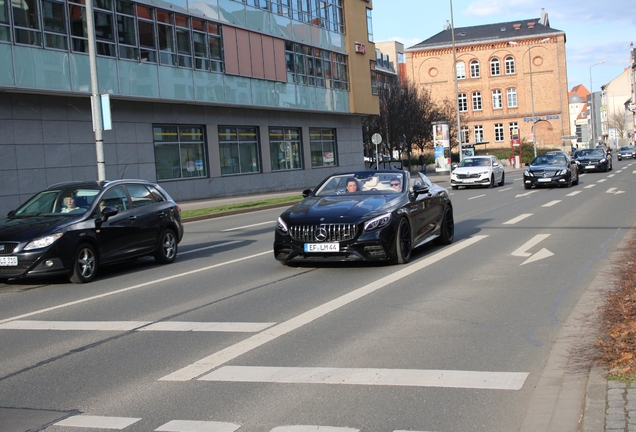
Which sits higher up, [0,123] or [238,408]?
[0,123]

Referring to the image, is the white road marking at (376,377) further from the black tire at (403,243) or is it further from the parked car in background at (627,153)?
the parked car in background at (627,153)

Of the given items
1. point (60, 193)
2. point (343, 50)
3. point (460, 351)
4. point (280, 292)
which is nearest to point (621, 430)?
point (460, 351)

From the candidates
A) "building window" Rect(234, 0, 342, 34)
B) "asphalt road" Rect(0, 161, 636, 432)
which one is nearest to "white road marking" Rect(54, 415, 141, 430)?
"asphalt road" Rect(0, 161, 636, 432)

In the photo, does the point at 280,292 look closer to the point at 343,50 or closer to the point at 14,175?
the point at 14,175

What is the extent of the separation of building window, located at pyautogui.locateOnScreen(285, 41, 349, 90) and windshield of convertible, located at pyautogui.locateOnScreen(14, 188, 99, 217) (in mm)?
31146

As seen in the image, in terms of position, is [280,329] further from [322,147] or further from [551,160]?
[322,147]

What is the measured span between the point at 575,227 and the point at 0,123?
19093 millimetres

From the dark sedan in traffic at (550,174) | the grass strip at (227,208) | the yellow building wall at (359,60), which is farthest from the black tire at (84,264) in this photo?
the yellow building wall at (359,60)

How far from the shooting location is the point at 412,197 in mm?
12094

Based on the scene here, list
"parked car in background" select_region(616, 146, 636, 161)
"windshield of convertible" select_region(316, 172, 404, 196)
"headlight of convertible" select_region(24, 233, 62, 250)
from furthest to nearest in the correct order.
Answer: "parked car in background" select_region(616, 146, 636, 161) → "windshield of convertible" select_region(316, 172, 404, 196) → "headlight of convertible" select_region(24, 233, 62, 250)

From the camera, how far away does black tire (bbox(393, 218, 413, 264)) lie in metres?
11.2

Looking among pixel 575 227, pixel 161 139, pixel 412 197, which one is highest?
pixel 161 139

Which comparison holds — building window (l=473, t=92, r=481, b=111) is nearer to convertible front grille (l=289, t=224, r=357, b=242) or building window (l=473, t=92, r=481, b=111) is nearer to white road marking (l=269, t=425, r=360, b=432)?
convertible front grille (l=289, t=224, r=357, b=242)

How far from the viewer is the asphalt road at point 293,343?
4.85m
